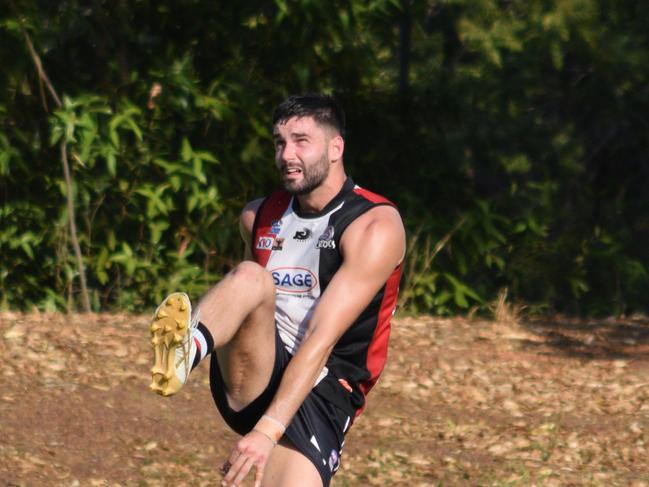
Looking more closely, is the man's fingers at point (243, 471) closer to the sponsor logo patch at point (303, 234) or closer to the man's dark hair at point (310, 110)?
the sponsor logo patch at point (303, 234)

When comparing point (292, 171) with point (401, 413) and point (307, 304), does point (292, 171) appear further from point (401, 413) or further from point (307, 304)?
point (401, 413)

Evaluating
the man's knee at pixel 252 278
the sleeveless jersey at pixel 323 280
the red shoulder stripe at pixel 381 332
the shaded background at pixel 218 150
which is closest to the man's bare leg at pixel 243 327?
the man's knee at pixel 252 278

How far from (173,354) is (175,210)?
17.3ft

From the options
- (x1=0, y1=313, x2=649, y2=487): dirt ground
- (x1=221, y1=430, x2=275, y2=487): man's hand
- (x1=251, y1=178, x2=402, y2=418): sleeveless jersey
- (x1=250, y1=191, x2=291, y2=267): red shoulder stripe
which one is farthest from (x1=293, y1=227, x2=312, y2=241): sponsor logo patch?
(x1=0, y1=313, x2=649, y2=487): dirt ground

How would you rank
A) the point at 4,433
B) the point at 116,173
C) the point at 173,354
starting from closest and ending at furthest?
1. the point at 173,354
2. the point at 4,433
3. the point at 116,173

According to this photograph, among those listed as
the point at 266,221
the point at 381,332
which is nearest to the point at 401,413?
the point at 381,332

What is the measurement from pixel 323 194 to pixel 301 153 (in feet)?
Result: 0.57

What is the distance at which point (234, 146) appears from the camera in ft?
30.3

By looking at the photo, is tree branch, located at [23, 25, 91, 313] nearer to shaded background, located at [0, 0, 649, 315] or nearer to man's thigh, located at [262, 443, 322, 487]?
shaded background, located at [0, 0, 649, 315]

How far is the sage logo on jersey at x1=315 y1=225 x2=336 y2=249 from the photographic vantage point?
14.7ft

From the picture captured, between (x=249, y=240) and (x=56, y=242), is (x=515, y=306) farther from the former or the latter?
(x=249, y=240)

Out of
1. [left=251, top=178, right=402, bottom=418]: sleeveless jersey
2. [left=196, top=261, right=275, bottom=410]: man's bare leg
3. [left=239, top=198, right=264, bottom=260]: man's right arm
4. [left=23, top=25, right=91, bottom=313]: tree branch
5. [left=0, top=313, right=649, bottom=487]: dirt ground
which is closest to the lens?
[left=196, top=261, right=275, bottom=410]: man's bare leg

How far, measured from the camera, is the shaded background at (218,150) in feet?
28.7

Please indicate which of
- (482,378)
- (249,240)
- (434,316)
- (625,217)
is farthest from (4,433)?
(625,217)
